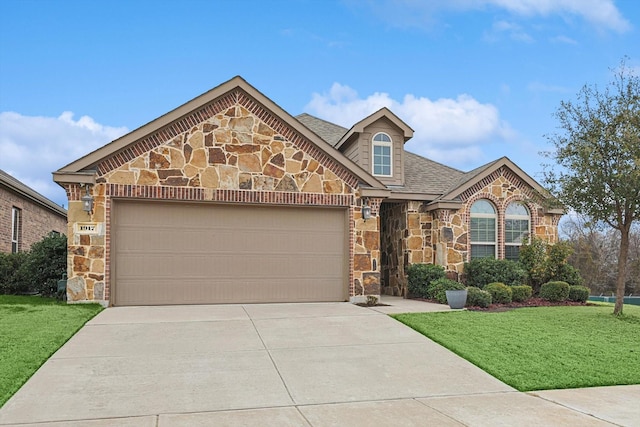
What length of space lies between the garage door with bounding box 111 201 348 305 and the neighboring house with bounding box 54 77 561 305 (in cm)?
2

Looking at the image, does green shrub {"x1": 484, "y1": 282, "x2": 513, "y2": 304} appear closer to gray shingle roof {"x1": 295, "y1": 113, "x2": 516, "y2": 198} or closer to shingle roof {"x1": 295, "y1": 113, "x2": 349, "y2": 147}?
gray shingle roof {"x1": 295, "y1": 113, "x2": 516, "y2": 198}

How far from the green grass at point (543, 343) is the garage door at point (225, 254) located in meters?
3.25

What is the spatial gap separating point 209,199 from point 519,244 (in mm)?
10073

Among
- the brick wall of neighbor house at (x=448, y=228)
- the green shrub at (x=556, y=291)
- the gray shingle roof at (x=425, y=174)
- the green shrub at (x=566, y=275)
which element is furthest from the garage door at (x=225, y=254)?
the green shrub at (x=566, y=275)

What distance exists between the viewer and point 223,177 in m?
13.3

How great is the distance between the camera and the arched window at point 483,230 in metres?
17.0

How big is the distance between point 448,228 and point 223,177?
7.14 metres

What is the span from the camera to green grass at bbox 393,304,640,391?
308 inches

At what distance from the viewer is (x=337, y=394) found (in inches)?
268

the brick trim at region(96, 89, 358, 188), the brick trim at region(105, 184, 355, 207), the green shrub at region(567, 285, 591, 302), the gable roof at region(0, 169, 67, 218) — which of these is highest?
the brick trim at region(96, 89, 358, 188)

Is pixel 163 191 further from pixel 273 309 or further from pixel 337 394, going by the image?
pixel 337 394

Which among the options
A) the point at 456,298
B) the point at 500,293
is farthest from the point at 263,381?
the point at 500,293

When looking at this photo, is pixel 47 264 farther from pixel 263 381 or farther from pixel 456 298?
pixel 456 298

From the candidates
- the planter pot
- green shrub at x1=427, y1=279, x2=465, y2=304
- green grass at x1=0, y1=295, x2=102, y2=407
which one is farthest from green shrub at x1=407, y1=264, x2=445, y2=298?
green grass at x1=0, y1=295, x2=102, y2=407
